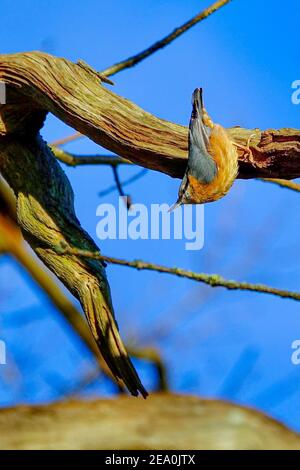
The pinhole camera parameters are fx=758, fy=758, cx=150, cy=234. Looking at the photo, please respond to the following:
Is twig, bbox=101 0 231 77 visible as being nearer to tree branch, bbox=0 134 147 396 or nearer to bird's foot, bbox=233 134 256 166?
tree branch, bbox=0 134 147 396

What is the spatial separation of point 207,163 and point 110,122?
14.6 inches

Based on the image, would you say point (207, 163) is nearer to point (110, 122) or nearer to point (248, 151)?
point (248, 151)

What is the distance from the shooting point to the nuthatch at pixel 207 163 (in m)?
2.29

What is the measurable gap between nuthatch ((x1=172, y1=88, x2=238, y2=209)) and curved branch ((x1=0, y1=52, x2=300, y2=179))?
0.05 m

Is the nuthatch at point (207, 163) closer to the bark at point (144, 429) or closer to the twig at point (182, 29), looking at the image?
the twig at point (182, 29)

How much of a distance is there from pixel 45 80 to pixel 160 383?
140 cm

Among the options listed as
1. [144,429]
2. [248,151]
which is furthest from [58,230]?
[144,429]

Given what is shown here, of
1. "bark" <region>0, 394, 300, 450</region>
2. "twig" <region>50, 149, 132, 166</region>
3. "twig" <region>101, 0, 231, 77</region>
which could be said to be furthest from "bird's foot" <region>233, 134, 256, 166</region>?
"bark" <region>0, 394, 300, 450</region>

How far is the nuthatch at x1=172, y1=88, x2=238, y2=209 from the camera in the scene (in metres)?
2.29

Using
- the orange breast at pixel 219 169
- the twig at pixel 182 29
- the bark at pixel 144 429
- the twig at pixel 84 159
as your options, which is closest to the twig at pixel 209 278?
the orange breast at pixel 219 169

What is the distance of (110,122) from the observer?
2.46 metres

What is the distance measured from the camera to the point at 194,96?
239 cm

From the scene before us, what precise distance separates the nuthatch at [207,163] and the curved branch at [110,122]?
5 centimetres
